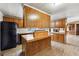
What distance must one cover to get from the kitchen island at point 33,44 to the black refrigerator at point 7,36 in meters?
0.22

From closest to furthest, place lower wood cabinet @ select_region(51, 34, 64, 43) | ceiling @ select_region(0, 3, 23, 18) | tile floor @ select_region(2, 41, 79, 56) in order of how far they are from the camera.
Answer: ceiling @ select_region(0, 3, 23, 18) < tile floor @ select_region(2, 41, 79, 56) < lower wood cabinet @ select_region(51, 34, 64, 43)

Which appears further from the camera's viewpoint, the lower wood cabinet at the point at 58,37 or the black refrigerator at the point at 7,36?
the lower wood cabinet at the point at 58,37

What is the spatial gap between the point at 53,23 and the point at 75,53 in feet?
2.76

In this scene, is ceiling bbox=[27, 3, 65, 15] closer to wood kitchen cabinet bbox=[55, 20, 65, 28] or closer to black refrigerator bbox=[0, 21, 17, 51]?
wood kitchen cabinet bbox=[55, 20, 65, 28]

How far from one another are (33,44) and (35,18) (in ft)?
2.12

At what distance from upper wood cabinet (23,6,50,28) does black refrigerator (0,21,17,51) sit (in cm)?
32

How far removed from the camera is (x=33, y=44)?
1982 millimetres

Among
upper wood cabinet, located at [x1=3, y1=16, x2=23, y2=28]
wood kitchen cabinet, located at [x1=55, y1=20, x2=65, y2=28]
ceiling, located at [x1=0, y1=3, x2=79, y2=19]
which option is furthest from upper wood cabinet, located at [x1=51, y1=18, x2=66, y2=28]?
upper wood cabinet, located at [x1=3, y1=16, x2=23, y2=28]

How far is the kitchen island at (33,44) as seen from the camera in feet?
5.89

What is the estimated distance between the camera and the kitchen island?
1.80 m

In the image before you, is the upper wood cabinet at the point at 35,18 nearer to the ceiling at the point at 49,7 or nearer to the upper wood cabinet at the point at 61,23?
the ceiling at the point at 49,7

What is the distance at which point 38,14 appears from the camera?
1.84 m

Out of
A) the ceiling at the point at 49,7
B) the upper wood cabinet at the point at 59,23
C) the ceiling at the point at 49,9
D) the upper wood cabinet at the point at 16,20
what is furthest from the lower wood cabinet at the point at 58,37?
the upper wood cabinet at the point at 16,20

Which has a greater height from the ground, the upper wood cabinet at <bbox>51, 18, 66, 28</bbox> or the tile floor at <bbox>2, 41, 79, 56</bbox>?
the upper wood cabinet at <bbox>51, 18, 66, 28</bbox>
